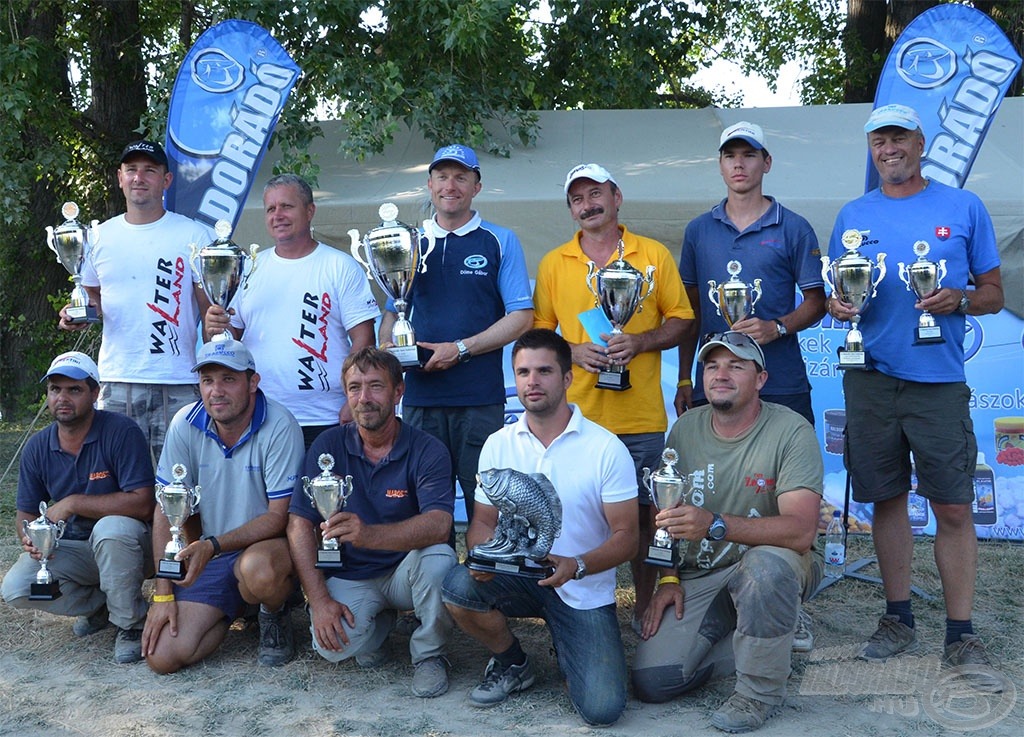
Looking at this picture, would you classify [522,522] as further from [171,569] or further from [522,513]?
[171,569]

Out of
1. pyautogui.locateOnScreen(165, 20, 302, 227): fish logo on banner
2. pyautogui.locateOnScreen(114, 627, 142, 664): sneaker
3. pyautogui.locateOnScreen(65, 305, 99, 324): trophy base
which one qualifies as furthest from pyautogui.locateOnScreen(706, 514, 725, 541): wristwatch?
pyautogui.locateOnScreen(165, 20, 302, 227): fish logo on banner

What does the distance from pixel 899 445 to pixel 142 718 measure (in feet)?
10.5

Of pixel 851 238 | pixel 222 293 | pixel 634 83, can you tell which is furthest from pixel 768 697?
pixel 634 83

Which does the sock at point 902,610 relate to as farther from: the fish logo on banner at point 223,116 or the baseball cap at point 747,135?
the fish logo on banner at point 223,116

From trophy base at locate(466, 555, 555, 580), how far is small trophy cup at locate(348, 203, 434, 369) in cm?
105

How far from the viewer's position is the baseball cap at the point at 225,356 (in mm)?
4379

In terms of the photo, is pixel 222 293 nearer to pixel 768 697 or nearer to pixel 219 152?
pixel 219 152

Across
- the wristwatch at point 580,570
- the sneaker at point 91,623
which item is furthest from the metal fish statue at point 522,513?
the sneaker at point 91,623

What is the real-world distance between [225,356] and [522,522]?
1.55m

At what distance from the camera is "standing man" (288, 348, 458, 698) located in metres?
4.17

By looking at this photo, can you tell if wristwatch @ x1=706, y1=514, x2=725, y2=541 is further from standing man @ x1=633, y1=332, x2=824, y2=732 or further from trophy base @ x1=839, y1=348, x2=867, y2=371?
trophy base @ x1=839, y1=348, x2=867, y2=371

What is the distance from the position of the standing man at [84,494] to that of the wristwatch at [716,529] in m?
2.54

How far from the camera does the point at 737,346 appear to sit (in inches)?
158

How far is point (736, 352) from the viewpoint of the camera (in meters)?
3.99
